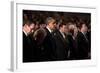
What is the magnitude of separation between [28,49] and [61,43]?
0.24 metres

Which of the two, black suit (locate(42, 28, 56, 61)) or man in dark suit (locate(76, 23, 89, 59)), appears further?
man in dark suit (locate(76, 23, 89, 59))

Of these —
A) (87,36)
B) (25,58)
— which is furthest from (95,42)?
(25,58)

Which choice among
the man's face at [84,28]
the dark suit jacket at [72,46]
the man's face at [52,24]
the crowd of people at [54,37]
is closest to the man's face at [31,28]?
the crowd of people at [54,37]

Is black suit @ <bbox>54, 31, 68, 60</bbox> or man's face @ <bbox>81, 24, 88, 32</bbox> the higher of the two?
man's face @ <bbox>81, 24, 88, 32</bbox>

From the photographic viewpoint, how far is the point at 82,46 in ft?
5.99

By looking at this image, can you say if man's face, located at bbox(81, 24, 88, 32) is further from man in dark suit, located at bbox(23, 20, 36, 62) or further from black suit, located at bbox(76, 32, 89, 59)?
man in dark suit, located at bbox(23, 20, 36, 62)

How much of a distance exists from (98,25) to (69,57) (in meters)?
0.33

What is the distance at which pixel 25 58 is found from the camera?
1630 mm

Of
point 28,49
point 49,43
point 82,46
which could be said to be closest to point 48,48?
point 49,43

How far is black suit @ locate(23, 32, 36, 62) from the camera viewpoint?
64.1 inches

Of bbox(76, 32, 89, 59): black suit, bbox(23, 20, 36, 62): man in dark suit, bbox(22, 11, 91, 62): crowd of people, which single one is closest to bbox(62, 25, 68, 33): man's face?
bbox(22, 11, 91, 62): crowd of people

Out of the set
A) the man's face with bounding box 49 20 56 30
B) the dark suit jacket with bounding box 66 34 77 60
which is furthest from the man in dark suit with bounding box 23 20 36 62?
the dark suit jacket with bounding box 66 34 77 60

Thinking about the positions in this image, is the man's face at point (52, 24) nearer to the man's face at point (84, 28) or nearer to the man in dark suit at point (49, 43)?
the man in dark suit at point (49, 43)

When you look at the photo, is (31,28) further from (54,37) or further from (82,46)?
(82,46)
